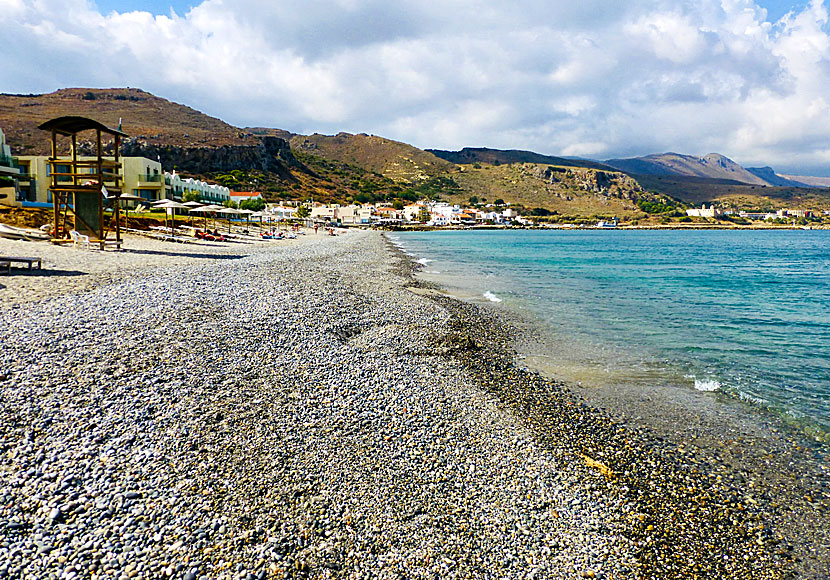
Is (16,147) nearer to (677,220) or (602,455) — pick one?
(602,455)

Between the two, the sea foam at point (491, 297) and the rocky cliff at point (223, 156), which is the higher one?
the rocky cliff at point (223, 156)

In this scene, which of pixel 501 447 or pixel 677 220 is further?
pixel 677 220

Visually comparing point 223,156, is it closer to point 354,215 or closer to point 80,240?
point 354,215

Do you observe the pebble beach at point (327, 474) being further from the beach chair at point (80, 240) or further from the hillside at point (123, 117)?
the hillside at point (123, 117)

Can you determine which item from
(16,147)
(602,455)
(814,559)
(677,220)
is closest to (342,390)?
(602,455)

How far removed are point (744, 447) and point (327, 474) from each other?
17.1 ft

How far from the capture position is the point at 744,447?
612 centimetres

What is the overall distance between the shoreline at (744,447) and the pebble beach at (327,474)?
0.17 feet

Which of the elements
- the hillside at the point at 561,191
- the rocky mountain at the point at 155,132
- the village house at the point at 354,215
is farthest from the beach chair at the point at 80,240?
the hillside at the point at 561,191

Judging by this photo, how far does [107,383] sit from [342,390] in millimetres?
2812

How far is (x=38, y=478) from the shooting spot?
395 cm

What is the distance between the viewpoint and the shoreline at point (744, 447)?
15.1 feet

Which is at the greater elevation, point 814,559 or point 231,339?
point 231,339

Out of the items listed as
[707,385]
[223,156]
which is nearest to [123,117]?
[223,156]
